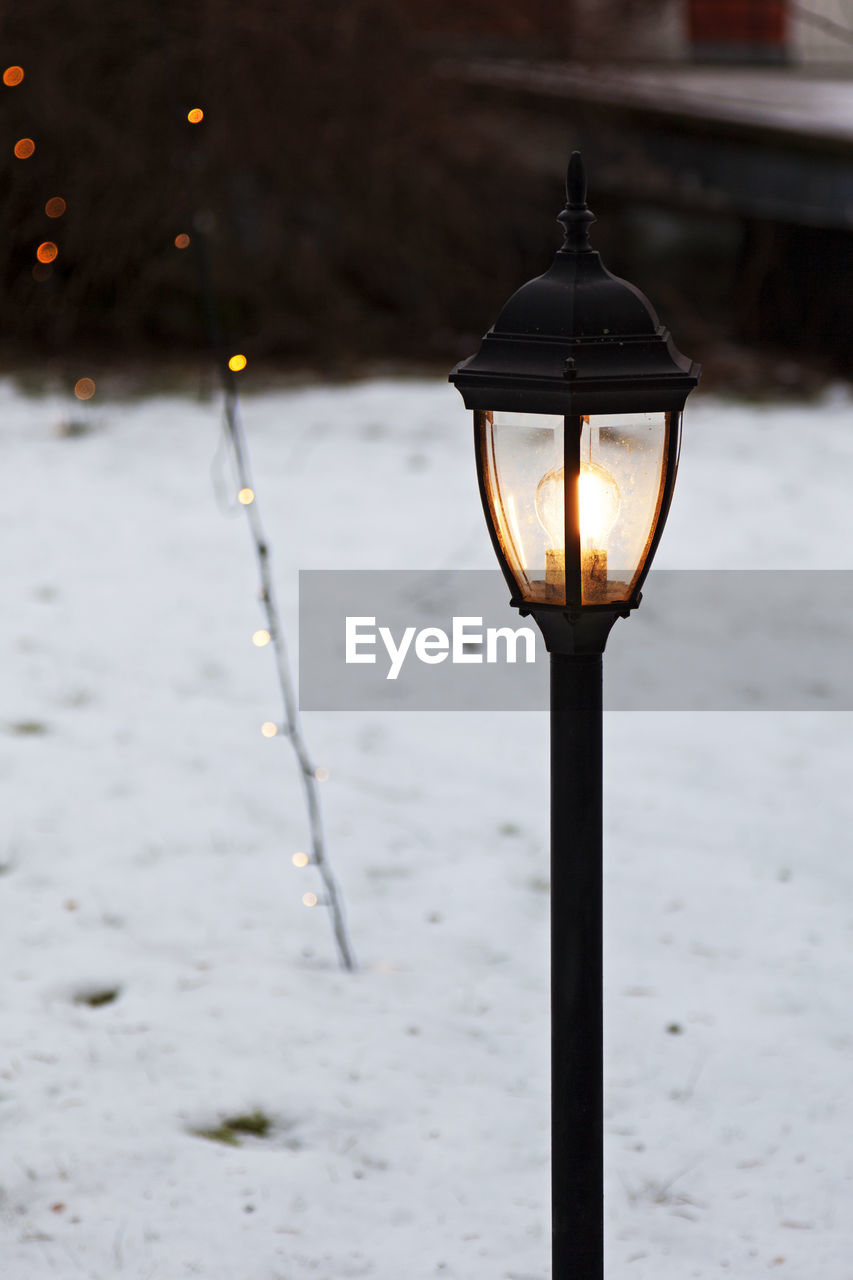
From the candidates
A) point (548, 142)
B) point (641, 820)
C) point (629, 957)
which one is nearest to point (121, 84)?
point (548, 142)

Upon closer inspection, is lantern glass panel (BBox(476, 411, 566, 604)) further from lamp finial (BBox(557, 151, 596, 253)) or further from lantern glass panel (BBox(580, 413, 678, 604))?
lamp finial (BBox(557, 151, 596, 253))

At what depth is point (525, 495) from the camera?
1725 mm

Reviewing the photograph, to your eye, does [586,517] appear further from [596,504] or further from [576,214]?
[576,214]

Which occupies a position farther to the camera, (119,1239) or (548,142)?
(548,142)

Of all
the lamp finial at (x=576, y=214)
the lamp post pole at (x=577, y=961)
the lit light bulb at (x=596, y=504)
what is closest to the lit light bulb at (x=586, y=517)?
the lit light bulb at (x=596, y=504)

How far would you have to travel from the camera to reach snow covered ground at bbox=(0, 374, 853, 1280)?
2.46 metres

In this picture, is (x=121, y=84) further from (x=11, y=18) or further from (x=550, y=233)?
(x=550, y=233)

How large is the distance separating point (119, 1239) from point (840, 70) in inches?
579

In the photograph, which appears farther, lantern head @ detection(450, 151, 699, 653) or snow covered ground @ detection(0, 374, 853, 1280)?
snow covered ground @ detection(0, 374, 853, 1280)

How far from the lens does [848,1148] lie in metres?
2.67
